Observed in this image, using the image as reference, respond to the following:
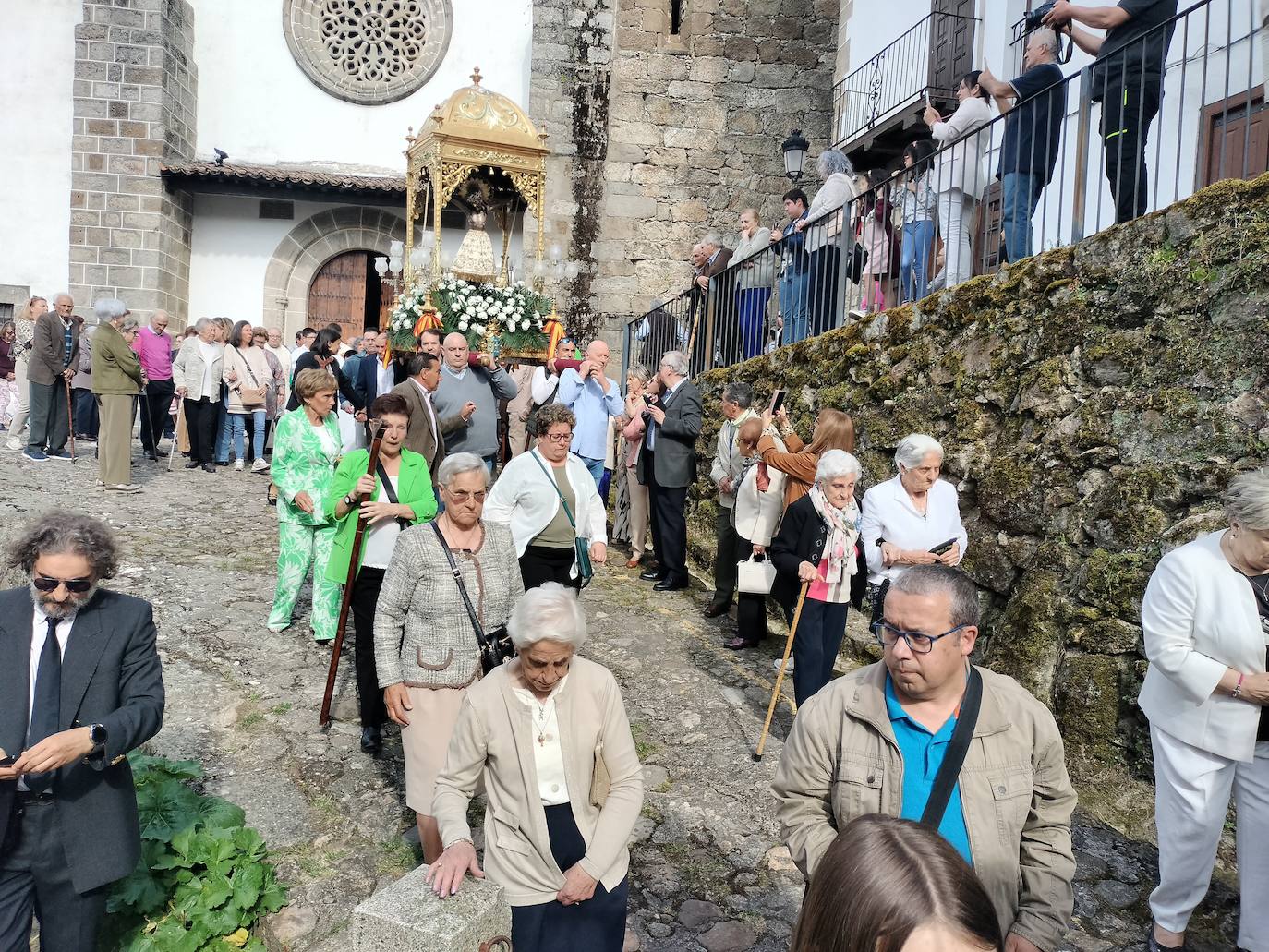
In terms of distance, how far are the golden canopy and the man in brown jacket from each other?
4.06m

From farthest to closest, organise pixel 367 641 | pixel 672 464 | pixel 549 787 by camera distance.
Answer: pixel 672 464 → pixel 367 641 → pixel 549 787

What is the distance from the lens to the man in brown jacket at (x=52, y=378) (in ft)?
37.5

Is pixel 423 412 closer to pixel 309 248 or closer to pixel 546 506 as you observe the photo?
pixel 546 506

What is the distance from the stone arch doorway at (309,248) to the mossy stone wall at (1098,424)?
12.9 m

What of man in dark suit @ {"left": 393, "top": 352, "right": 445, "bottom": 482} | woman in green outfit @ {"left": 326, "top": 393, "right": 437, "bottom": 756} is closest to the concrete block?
woman in green outfit @ {"left": 326, "top": 393, "right": 437, "bottom": 756}

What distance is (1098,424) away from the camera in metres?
5.14

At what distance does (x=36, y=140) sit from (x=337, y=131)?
465 centimetres

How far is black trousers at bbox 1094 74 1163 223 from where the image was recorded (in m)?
5.37

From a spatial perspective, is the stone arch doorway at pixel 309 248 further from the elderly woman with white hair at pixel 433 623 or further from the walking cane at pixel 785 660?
the elderly woman with white hair at pixel 433 623

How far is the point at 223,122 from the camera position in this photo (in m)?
16.9

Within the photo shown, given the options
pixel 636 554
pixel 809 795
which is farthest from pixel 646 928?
pixel 636 554

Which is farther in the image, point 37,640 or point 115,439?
point 115,439

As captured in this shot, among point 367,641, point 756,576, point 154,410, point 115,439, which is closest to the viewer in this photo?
point 367,641

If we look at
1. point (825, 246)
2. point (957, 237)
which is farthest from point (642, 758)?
point (825, 246)
